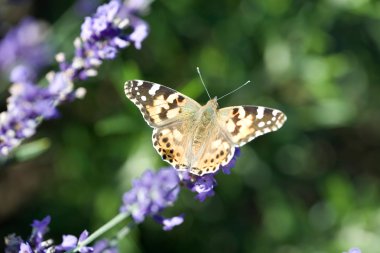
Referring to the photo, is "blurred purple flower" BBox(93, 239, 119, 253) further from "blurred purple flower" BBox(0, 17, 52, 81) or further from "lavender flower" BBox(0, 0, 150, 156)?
"blurred purple flower" BBox(0, 17, 52, 81)

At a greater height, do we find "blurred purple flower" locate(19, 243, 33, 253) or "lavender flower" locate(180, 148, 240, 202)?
"blurred purple flower" locate(19, 243, 33, 253)

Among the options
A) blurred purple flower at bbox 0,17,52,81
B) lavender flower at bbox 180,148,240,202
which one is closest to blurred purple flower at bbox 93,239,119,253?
lavender flower at bbox 180,148,240,202

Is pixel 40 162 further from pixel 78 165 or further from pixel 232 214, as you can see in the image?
pixel 232 214

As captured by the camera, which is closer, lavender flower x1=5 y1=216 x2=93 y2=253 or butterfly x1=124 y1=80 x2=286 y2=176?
lavender flower x1=5 y1=216 x2=93 y2=253

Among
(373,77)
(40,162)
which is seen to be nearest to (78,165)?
(40,162)

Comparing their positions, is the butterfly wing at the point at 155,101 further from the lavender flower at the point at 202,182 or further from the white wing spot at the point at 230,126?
the lavender flower at the point at 202,182

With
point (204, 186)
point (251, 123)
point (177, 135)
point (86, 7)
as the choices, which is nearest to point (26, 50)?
point (86, 7)

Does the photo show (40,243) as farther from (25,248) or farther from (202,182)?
(202,182)
